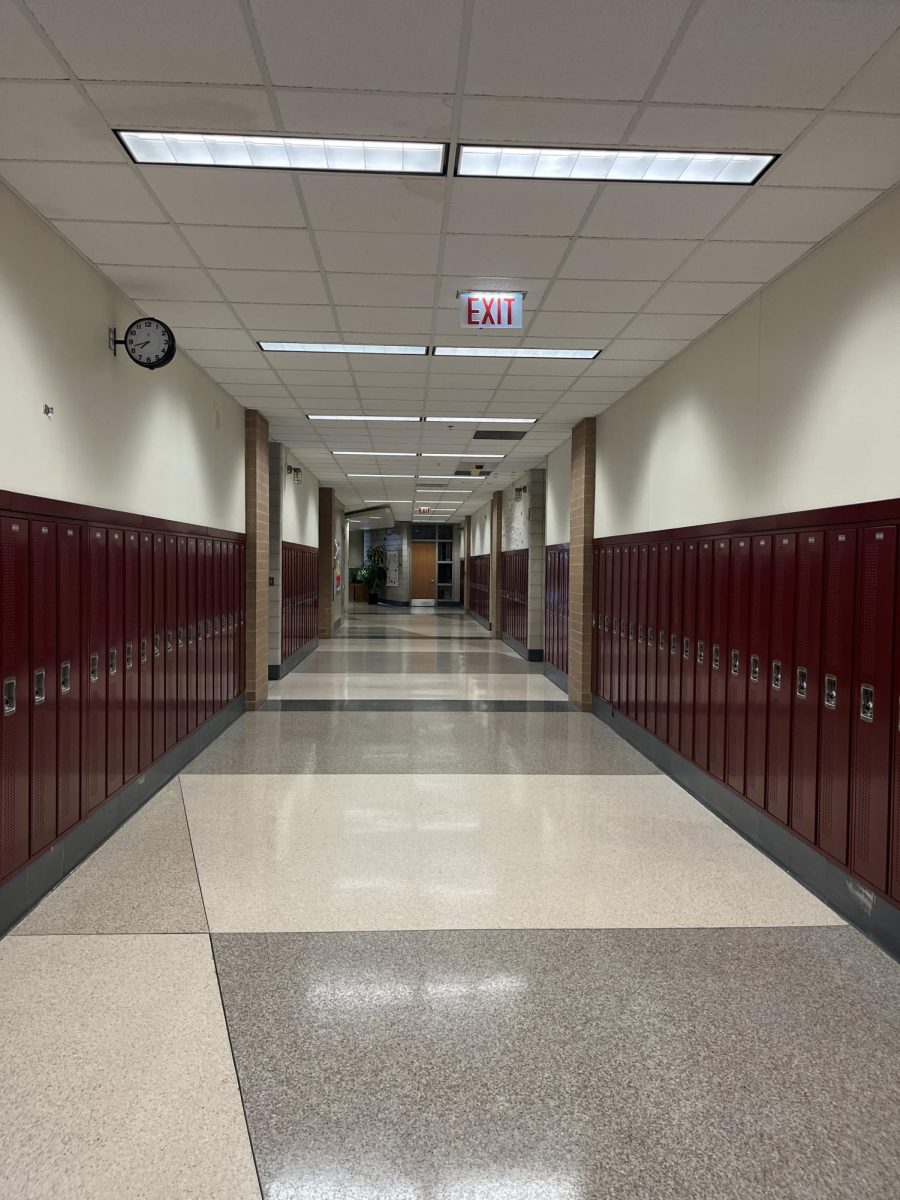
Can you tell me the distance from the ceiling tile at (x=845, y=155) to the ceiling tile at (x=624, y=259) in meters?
0.82

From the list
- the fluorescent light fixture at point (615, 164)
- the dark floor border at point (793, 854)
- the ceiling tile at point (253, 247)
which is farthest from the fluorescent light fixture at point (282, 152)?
the dark floor border at point (793, 854)

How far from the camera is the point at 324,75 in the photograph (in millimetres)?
2949

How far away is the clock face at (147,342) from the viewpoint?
5070mm

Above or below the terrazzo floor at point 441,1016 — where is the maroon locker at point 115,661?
above

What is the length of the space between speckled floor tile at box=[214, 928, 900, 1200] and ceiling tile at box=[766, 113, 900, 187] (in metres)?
3.38

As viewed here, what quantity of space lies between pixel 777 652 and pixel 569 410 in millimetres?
5007

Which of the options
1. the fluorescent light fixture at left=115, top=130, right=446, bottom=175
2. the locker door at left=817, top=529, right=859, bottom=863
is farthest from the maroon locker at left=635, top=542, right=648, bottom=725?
the fluorescent light fixture at left=115, top=130, right=446, bottom=175

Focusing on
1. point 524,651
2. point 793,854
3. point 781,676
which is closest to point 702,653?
point 781,676

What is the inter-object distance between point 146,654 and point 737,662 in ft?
13.2

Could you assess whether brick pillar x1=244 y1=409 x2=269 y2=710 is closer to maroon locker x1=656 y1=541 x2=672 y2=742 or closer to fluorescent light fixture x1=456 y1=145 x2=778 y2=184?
maroon locker x1=656 y1=541 x2=672 y2=742

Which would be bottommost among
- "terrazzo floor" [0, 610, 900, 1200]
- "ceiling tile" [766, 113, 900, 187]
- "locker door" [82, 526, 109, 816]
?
"terrazzo floor" [0, 610, 900, 1200]

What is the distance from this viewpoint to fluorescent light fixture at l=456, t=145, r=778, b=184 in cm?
352

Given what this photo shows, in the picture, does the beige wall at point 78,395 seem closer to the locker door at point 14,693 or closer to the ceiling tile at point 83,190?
the ceiling tile at point 83,190

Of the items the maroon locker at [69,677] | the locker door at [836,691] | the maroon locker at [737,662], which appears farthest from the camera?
the maroon locker at [737,662]
